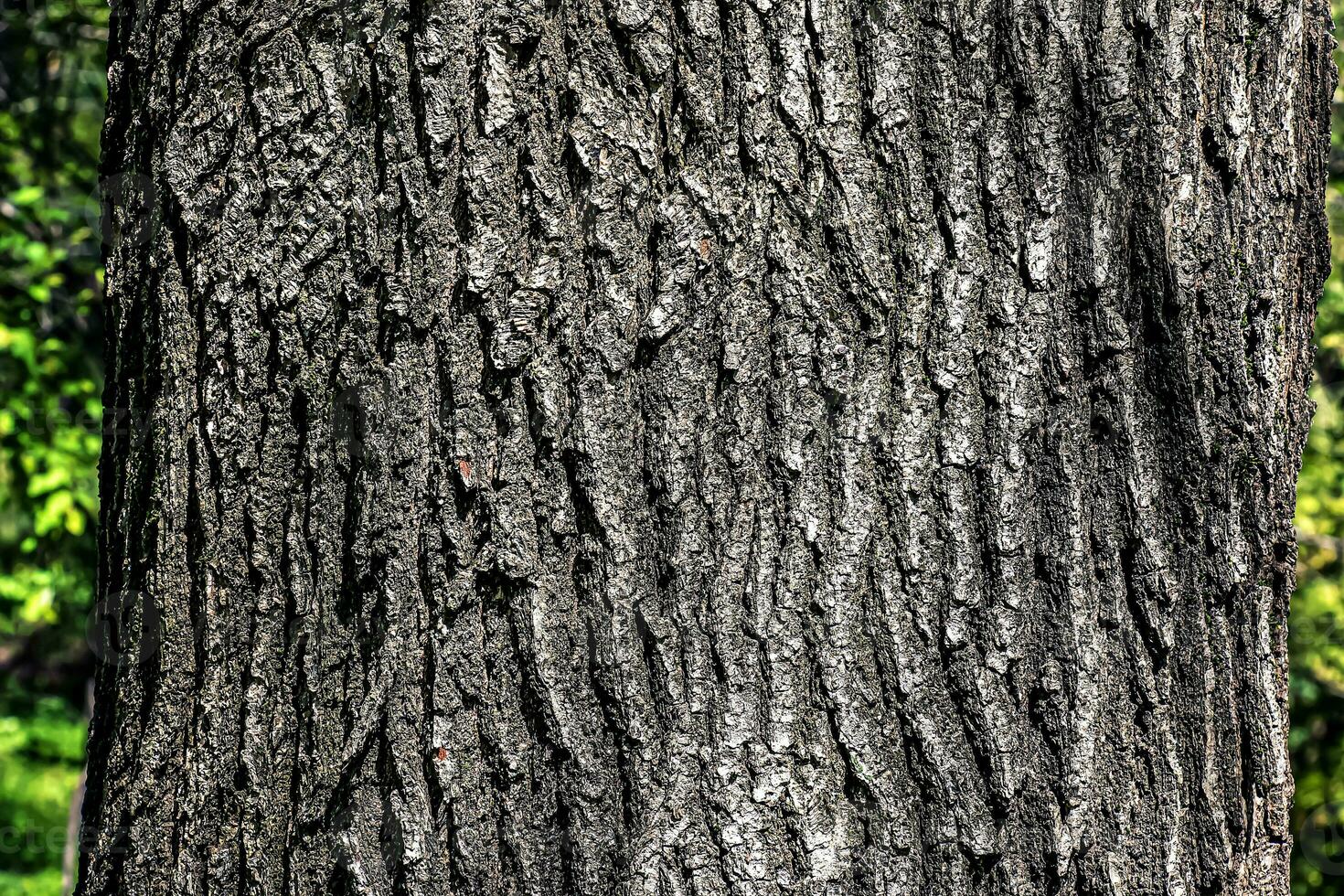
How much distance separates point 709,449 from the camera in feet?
3.54

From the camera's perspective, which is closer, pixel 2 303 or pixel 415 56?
pixel 415 56

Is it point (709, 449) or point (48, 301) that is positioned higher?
point (48, 301)

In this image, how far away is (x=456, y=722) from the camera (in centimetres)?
108

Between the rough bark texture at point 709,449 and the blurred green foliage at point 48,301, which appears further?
the blurred green foliage at point 48,301

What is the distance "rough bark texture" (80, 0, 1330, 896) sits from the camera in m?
1.08

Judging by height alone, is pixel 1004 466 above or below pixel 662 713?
above

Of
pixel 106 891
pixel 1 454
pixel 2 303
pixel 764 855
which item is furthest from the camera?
pixel 1 454

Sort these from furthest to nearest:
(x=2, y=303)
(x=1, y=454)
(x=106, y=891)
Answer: (x=1, y=454) → (x=2, y=303) → (x=106, y=891)

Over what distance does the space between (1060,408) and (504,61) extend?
720 mm

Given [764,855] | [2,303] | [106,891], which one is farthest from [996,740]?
[2,303]

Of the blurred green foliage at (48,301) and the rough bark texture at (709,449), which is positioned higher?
the blurred green foliage at (48,301)

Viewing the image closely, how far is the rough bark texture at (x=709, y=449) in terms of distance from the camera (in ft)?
3.53

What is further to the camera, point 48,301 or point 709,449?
point 48,301

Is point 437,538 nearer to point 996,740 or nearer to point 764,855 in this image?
point 764,855
